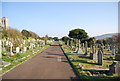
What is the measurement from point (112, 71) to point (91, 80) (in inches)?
113

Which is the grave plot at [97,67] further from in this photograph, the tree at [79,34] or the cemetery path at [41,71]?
the tree at [79,34]

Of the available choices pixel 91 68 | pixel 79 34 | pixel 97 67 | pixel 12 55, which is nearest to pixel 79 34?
pixel 79 34

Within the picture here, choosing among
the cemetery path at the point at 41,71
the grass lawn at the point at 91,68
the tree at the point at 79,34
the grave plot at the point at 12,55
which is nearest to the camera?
the grass lawn at the point at 91,68

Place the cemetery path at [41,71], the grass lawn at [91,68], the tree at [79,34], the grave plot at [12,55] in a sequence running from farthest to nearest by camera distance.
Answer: the tree at [79,34] → the grave plot at [12,55] → the cemetery path at [41,71] → the grass lawn at [91,68]

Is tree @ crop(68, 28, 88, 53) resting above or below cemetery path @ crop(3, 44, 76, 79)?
above

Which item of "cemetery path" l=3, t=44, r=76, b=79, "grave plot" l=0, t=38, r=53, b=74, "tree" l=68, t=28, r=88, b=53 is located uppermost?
"tree" l=68, t=28, r=88, b=53

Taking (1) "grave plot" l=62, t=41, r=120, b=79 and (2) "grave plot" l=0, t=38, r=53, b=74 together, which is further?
(2) "grave plot" l=0, t=38, r=53, b=74

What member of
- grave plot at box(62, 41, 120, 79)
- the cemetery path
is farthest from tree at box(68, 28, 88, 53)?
the cemetery path

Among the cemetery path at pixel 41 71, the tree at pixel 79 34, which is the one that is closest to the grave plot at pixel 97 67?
the cemetery path at pixel 41 71

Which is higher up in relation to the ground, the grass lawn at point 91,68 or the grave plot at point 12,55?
the grave plot at point 12,55

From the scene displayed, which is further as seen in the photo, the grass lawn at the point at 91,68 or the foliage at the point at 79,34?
the foliage at the point at 79,34

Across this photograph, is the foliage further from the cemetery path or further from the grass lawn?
the cemetery path

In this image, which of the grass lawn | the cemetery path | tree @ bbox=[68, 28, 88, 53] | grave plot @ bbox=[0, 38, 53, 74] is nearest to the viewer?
the grass lawn

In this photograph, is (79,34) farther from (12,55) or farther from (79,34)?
(12,55)
